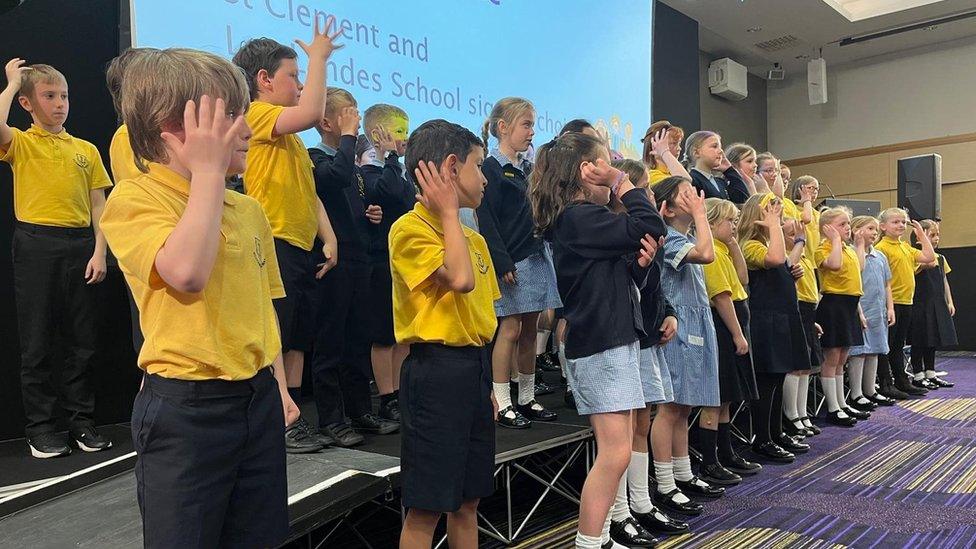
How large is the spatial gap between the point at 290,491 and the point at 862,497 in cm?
237

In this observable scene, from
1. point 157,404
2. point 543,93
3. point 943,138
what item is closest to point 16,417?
point 157,404

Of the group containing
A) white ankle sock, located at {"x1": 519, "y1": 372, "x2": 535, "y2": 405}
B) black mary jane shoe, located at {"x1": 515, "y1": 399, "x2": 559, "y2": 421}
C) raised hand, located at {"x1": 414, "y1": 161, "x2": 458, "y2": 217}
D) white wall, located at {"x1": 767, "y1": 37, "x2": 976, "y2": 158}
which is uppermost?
white wall, located at {"x1": 767, "y1": 37, "x2": 976, "y2": 158}

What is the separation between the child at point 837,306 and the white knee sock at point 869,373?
28.9 inches

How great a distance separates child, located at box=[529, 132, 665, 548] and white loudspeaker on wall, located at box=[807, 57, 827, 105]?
8.54 m

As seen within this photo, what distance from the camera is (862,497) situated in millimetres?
2959

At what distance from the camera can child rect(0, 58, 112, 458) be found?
2.54 m

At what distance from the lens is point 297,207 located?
2256 millimetres

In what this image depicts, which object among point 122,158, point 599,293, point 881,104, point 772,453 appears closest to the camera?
point 599,293

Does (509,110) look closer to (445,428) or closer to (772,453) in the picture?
(445,428)

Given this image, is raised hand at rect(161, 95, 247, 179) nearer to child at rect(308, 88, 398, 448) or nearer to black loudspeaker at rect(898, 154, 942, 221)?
child at rect(308, 88, 398, 448)

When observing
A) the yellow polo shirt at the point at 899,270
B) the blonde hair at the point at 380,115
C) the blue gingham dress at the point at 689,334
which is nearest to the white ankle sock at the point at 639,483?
the blue gingham dress at the point at 689,334

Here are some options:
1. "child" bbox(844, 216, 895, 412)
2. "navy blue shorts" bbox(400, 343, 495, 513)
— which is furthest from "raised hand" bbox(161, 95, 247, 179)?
"child" bbox(844, 216, 895, 412)

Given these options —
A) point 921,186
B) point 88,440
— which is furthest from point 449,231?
point 921,186

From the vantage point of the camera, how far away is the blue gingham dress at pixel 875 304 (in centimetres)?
512
